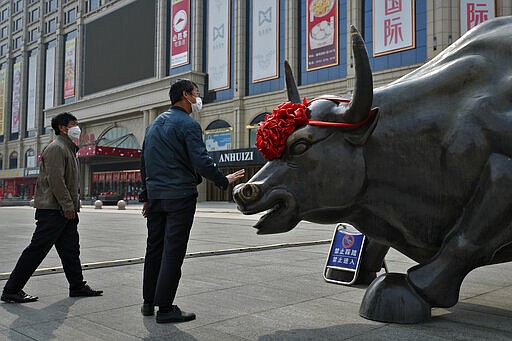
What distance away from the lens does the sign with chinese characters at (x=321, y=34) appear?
31281 mm

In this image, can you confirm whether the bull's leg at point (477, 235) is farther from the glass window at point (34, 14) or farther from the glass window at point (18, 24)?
the glass window at point (18, 24)

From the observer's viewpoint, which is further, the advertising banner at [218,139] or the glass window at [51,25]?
the glass window at [51,25]

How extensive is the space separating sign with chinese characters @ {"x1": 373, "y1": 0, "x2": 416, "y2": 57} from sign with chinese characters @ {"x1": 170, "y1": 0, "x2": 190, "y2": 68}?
16.9 metres

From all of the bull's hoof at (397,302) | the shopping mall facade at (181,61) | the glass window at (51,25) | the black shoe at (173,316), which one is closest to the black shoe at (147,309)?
the black shoe at (173,316)

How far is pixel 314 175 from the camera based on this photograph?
301 centimetres

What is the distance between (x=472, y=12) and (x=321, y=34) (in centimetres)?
930

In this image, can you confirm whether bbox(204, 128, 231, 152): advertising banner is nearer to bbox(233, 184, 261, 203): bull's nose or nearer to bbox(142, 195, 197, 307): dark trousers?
bbox(142, 195, 197, 307): dark trousers

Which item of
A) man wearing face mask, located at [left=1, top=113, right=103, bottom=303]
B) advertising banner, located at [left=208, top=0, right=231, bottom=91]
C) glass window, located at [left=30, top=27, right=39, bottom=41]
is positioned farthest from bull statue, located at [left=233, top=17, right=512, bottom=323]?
glass window, located at [left=30, top=27, right=39, bottom=41]

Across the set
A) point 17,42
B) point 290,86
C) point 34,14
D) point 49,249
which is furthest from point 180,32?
point 290,86

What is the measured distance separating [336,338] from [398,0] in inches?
1111

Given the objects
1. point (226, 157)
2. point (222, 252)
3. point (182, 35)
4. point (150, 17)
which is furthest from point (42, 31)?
point (222, 252)

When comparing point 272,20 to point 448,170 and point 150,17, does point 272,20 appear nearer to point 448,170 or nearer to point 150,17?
point 150,17

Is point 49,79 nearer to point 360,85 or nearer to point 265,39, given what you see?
point 265,39

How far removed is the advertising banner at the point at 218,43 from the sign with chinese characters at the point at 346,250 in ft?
110
